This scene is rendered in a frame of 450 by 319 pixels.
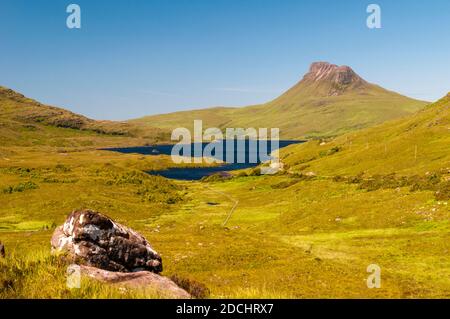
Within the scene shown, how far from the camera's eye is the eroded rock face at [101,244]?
1938 centimetres

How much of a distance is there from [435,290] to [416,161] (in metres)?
69.8

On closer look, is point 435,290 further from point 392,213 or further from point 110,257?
point 392,213

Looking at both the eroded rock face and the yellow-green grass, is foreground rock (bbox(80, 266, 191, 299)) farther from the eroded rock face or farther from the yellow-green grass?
the eroded rock face

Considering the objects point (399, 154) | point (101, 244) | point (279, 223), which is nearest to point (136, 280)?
point (101, 244)

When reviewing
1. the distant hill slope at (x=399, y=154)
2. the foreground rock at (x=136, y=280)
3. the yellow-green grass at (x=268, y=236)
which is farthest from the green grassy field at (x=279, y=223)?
the foreground rock at (x=136, y=280)

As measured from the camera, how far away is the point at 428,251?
127 feet

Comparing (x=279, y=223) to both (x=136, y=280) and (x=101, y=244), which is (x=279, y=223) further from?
(x=136, y=280)

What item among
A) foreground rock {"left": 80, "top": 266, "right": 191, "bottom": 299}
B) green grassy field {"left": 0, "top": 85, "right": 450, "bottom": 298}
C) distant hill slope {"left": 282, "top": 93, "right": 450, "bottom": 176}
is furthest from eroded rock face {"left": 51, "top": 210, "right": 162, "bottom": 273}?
distant hill slope {"left": 282, "top": 93, "right": 450, "bottom": 176}

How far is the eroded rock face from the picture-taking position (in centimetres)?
1938

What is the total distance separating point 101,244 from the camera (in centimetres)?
1992

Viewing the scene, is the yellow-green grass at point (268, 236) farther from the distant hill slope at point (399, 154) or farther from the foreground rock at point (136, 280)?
the distant hill slope at point (399, 154)

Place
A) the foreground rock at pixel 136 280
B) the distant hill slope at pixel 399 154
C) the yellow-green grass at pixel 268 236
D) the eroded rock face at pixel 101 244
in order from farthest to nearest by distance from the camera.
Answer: the distant hill slope at pixel 399 154
the yellow-green grass at pixel 268 236
the eroded rock face at pixel 101 244
the foreground rock at pixel 136 280

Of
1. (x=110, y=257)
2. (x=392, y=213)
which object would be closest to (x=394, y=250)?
(x=392, y=213)

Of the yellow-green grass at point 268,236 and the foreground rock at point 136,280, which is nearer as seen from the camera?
the foreground rock at point 136,280
